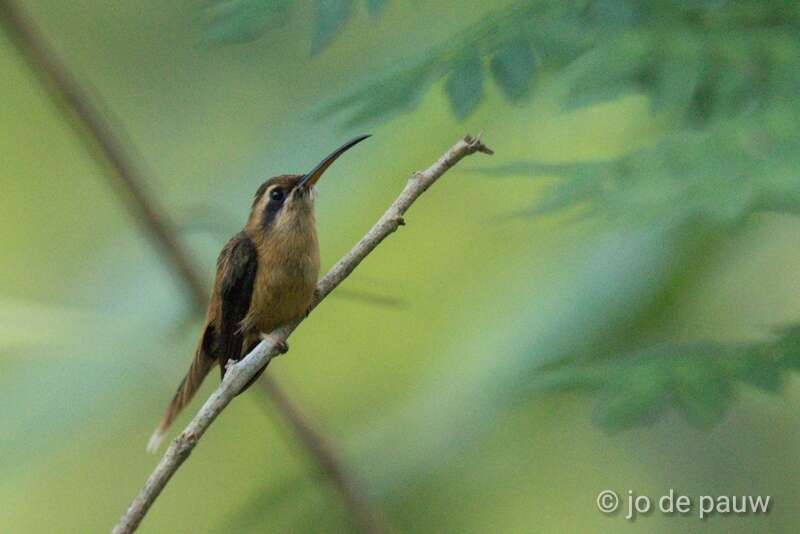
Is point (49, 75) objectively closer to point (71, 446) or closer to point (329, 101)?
point (329, 101)

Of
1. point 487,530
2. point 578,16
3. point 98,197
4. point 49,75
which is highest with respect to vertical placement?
point 98,197

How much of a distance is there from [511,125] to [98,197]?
22.4 feet

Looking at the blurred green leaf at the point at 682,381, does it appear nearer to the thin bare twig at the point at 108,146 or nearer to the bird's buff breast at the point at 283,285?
the bird's buff breast at the point at 283,285

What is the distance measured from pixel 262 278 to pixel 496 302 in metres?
1.47

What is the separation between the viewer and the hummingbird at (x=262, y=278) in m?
4.09

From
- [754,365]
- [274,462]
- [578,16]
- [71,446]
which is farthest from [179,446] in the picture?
[274,462]

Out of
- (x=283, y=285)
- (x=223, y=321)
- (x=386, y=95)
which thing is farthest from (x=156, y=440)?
(x=386, y=95)

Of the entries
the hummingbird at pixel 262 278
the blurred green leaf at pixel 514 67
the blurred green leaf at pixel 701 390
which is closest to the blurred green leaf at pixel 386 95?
the hummingbird at pixel 262 278

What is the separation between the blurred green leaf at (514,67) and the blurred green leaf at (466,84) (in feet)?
0.19

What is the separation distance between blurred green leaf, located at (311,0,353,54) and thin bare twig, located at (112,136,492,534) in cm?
80

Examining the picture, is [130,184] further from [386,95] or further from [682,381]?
[682,381]

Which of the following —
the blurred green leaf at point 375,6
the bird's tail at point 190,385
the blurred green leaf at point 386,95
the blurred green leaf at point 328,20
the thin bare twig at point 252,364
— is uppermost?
the blurred green leaf at point 328,20

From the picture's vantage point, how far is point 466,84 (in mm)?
3873

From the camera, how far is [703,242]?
459 centimetres
